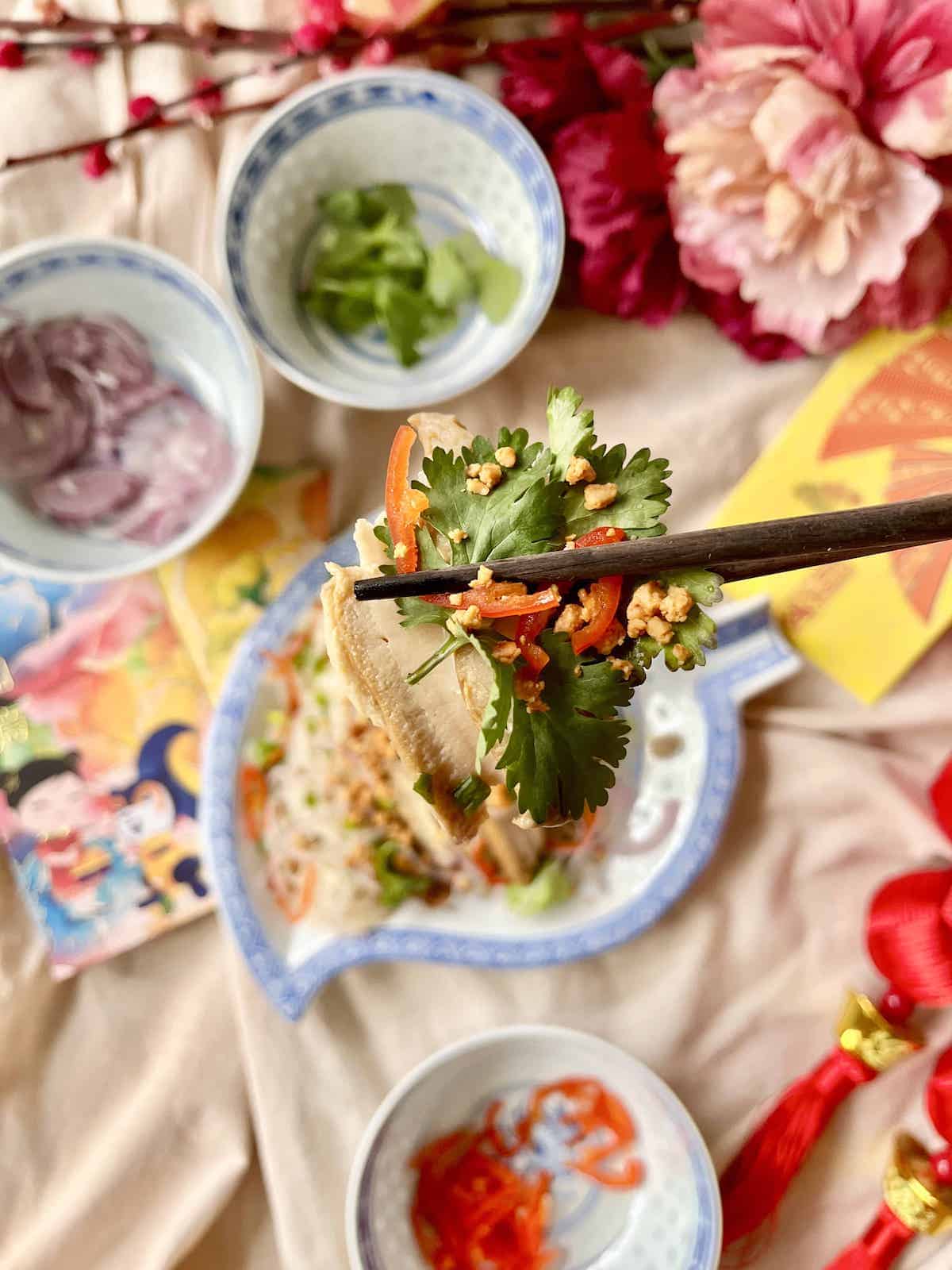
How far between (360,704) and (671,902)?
23.0 inches

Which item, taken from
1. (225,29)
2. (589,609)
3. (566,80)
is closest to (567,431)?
(589,609)

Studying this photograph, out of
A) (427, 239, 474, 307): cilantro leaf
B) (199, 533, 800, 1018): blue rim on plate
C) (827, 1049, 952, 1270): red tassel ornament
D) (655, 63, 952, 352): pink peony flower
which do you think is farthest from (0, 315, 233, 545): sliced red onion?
(827, 1049, 952, 1270): red tassel ornament

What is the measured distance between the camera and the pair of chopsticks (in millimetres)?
767

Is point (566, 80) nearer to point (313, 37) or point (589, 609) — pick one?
point (313, 37)

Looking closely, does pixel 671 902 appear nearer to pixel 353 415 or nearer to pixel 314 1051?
pixel 314 1051

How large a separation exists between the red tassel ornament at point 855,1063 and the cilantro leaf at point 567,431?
32.3 inches

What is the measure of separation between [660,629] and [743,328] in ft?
2.27

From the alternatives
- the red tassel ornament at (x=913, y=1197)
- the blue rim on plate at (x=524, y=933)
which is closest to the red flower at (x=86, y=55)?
the blue rim on plate at (x=524, y=933)

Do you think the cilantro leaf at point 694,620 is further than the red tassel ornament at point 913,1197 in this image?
No

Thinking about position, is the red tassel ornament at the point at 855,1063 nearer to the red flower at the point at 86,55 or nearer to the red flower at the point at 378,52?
the red flower at the point at 378,52

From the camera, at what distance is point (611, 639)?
86 cm

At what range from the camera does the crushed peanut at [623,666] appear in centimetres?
85

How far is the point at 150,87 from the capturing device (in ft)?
4.59

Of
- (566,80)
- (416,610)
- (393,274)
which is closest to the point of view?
(416,610)
